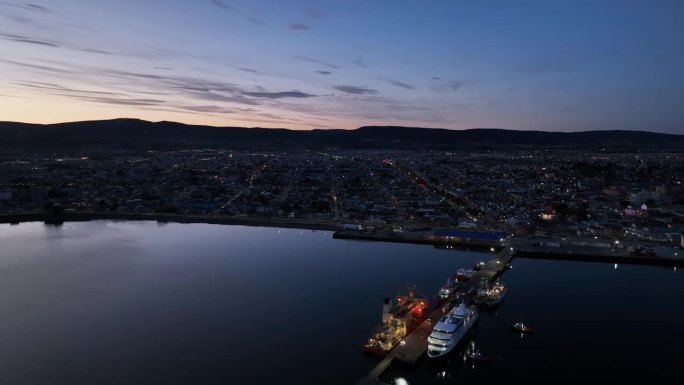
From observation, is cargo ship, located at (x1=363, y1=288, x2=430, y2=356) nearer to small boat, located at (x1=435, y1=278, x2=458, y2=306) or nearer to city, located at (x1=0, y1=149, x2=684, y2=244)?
small boat, located at (x1=435, y1=278, x2=458, y2=306)

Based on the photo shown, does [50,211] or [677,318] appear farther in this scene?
[50,211]

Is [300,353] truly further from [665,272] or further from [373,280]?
[665,272]

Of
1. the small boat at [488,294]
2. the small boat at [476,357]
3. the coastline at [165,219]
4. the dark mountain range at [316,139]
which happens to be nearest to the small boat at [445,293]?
the small boat at [488,294]

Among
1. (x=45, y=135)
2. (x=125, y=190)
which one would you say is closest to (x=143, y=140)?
(x=45, y=135)

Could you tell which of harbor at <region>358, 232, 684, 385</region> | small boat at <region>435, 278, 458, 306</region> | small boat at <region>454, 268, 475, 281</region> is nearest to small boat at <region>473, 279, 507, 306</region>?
harbor at <region>358, 232, 684, 385</region>

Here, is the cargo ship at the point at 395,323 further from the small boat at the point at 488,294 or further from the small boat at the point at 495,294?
the small boat at the point at 495,294

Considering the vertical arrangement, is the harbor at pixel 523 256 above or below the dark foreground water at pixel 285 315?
above
